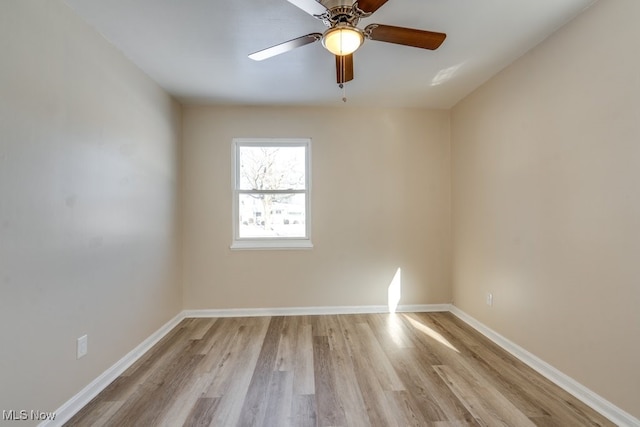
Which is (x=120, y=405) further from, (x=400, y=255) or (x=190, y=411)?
(x=400, y=255)

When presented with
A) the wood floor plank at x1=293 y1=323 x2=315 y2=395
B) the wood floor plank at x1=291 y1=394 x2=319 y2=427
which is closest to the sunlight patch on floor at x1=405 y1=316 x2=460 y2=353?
the wood floor plank at x1=293 y1=323 x2=315 y2=395

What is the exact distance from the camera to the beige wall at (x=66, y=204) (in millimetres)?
1442

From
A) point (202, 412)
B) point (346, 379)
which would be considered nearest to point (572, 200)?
point (346, 379)

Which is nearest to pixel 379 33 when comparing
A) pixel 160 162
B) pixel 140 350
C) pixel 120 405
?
pixel 160 162

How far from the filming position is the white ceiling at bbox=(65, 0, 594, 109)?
182 centimetres

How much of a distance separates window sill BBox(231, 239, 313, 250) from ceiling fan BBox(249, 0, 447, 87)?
2224 mm

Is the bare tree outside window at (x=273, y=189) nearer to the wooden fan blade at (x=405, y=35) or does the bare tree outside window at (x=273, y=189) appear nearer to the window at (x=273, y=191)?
the window at (x=273, y=191)

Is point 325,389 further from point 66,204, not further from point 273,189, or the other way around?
point 273,189

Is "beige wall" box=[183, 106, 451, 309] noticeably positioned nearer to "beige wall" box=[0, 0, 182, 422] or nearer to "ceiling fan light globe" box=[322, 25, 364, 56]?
"beige wall" box=[0, 0, 182, 422]

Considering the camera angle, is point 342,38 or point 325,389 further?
point 325,389

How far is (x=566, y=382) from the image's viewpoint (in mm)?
2002

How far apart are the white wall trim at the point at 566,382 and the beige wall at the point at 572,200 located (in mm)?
46

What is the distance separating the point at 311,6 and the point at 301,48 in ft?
2.87

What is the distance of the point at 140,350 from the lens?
2539 mm
